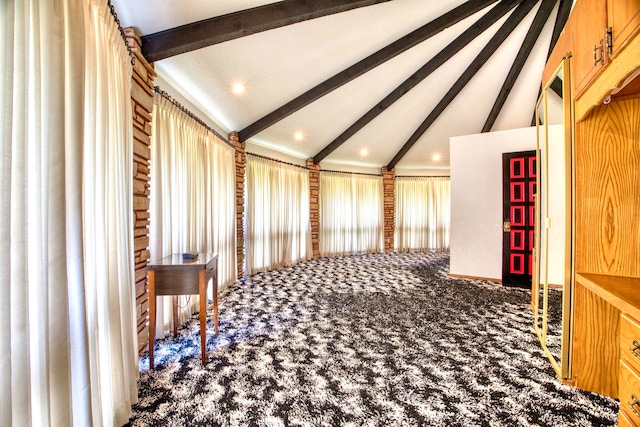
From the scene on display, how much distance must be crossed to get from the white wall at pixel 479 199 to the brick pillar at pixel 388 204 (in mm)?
3127

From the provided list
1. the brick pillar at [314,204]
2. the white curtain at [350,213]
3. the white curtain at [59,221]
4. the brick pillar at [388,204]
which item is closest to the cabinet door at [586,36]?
the white curtain at [59,221]

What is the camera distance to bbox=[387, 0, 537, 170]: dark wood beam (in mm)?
3354

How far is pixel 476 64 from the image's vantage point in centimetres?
425

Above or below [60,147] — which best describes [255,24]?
above

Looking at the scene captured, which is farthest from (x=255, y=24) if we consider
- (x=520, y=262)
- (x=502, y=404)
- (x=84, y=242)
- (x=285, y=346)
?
(x=520, y=262)

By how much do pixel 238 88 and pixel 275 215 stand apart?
2.71 metres

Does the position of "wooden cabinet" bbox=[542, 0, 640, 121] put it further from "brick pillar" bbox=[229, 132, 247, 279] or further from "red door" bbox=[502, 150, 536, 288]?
"brick pillar" bbox=[229, 132, 247, 279]

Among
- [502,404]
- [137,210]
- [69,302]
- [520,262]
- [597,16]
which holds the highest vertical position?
[597,16]

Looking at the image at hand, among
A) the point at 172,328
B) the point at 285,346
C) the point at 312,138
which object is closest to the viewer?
the point at 285,346

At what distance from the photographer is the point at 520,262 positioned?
13.8ft

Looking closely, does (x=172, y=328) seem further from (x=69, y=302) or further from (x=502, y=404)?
(x=502, y=404)

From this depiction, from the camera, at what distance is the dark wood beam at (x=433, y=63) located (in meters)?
3.28

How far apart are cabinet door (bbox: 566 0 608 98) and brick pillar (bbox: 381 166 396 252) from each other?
6.02 m

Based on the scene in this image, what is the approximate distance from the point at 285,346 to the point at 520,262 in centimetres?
392
